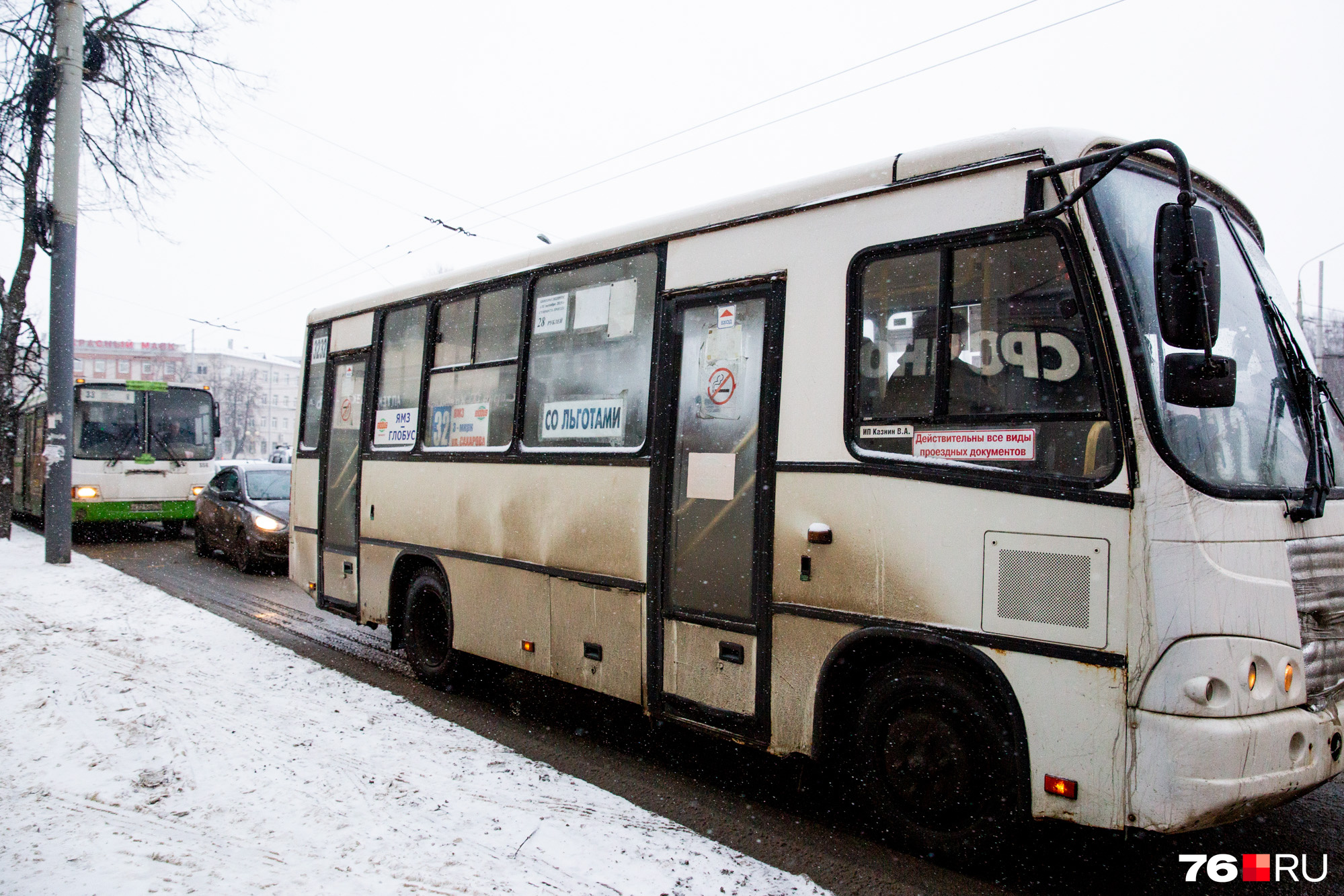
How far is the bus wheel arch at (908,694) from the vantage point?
10.9 feet

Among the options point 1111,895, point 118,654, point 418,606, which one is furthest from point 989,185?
point 118,654

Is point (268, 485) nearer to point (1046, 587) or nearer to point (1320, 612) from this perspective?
point (1046, 587)

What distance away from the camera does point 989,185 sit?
11.5 ft

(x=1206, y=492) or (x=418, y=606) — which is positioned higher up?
(x=1206, y=492)

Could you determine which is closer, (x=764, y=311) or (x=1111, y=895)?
(x=1111, y=895)

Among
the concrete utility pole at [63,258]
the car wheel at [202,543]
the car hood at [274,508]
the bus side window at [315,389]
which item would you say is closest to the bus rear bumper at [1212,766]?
the bus side window at [315,389]

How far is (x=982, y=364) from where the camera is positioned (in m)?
3.50

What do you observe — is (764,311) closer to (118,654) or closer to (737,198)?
(737,198)

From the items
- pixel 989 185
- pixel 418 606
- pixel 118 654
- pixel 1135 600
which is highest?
pixel 989 185

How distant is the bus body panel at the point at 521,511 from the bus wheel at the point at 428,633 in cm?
36

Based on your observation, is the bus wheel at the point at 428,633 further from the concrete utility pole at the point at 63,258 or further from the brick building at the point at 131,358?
the brick building at the point at 131,358

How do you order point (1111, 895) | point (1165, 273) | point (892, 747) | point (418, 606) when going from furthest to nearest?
point (418, 606)
point (892, 747)
point (1111, 895)
point (1165, 273)

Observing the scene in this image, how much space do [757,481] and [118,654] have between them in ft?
19.6

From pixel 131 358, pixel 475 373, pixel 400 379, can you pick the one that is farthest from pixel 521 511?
pixel 131 358
